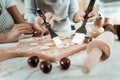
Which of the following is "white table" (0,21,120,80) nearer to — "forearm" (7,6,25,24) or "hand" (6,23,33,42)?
"hand" (6,23,33,42)

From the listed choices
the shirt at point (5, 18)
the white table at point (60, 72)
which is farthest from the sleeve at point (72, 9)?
the white table at point (60, 72)

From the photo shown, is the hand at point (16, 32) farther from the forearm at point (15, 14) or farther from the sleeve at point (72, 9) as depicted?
the sleeve at point (72, 9)

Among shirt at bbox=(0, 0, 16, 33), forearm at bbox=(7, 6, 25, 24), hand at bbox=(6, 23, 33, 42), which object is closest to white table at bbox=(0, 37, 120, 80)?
hand at bbox=(6, 23, 33, 42)

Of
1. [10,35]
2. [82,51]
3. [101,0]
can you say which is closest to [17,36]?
[10,35]

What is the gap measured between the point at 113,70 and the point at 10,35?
58 cm

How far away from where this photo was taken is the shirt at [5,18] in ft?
4.09

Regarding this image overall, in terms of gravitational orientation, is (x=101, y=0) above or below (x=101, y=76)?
below

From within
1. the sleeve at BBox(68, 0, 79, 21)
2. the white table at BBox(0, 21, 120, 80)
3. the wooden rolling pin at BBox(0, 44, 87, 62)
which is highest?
the white table at BBox(0, 21, 120, 80)

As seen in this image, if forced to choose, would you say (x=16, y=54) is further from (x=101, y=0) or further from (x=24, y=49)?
(x=101, y=0)

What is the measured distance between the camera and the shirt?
125 centimetres

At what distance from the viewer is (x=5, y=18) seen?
4.15ft

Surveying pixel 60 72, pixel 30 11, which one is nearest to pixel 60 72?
pixel 60 72

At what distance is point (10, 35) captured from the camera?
3.35ft

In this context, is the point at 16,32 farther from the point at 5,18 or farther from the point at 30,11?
the point at 30,11
